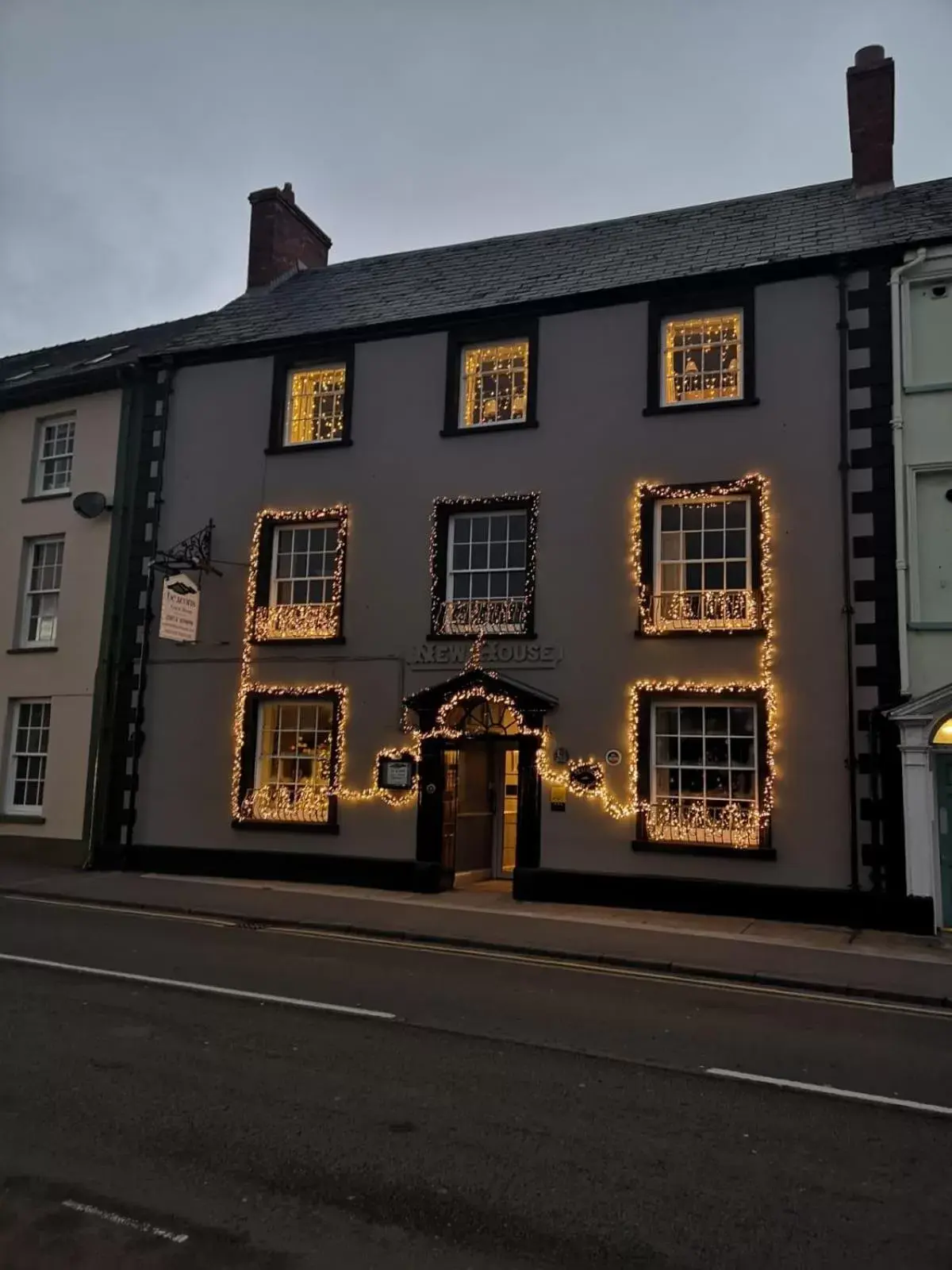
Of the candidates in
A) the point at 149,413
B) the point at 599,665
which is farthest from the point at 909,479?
the point at 149,413

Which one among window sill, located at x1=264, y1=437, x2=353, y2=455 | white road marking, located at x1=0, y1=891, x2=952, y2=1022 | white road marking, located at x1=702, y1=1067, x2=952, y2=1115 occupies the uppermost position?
window sill, located at x1=264, y1=437, x2=353, y2=455

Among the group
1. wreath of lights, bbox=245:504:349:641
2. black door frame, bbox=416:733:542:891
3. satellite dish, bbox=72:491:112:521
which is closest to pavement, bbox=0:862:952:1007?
black door frame, bbox=416:733:542:891

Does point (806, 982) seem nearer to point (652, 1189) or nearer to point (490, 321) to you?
point (652, 1189)

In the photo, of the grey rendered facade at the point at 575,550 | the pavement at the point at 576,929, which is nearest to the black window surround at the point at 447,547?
the grey rendered facade at the point at 575,550

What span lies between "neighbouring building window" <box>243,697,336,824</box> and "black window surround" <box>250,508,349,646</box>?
108cm

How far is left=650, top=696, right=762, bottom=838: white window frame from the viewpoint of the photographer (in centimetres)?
1395

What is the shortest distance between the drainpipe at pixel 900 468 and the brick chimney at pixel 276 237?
12700mm

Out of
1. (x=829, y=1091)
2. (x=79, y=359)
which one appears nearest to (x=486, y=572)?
(x=829, y=1091)

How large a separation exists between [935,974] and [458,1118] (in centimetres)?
683

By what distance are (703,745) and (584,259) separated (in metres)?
9.24

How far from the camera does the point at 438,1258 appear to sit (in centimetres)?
399

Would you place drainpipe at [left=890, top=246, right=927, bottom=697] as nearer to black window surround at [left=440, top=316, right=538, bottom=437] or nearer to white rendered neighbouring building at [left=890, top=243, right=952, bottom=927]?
white rendered neighbouring building at [left=890, top=243, right=952, bottom=927]

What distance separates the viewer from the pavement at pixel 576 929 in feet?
33.4

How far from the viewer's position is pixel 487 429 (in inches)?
638
